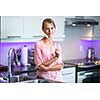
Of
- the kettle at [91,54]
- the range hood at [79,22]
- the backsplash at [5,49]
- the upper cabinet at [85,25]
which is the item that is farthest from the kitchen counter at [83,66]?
the backsplash at [5,49]

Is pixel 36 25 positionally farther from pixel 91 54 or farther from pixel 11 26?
pixel 91 54

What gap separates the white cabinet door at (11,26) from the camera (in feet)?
6.28

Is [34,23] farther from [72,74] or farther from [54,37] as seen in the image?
[72,74]

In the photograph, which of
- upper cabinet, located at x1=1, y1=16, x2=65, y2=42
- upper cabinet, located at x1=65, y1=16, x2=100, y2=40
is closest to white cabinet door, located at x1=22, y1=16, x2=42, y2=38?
upper cabinet, located at x1=1, y1=16, x2=65, y2=42

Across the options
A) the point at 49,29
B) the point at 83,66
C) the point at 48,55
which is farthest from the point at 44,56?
the point at 83,66

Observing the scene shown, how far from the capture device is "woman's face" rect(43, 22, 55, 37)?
196cm

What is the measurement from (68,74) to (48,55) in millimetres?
224

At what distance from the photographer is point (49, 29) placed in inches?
77.8

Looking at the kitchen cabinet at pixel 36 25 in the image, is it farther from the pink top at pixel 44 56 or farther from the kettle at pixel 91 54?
the kettle at pixel 91 54

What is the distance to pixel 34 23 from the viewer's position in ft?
6.33

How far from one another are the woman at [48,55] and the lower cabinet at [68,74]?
0.04 metres
